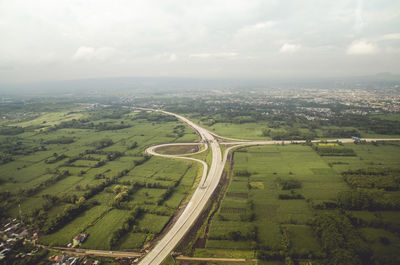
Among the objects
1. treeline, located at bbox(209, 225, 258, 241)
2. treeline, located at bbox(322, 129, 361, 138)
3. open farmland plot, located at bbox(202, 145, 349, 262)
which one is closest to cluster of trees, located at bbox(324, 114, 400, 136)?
treeline, located at bbox(322, 129, 361, 138)

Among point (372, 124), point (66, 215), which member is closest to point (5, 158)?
point (66, 215)

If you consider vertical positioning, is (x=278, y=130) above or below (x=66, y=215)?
above

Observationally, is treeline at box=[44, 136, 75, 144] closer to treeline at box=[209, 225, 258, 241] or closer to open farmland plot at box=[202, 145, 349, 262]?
open farmland plot at box=[202, 145, 349, 262]

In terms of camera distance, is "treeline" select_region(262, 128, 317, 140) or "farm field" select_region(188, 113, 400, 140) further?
"farm field" select_region(188, 113, 400, 140)

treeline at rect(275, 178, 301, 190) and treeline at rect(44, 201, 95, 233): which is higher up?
treeline at rect(275, 178, 301, 190)

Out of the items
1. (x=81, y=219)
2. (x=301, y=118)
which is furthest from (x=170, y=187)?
(x=301, y=118)

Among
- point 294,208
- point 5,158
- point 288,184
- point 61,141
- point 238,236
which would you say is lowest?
point 238,236

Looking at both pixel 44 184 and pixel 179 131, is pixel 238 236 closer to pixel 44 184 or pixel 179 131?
pixel 44 184
